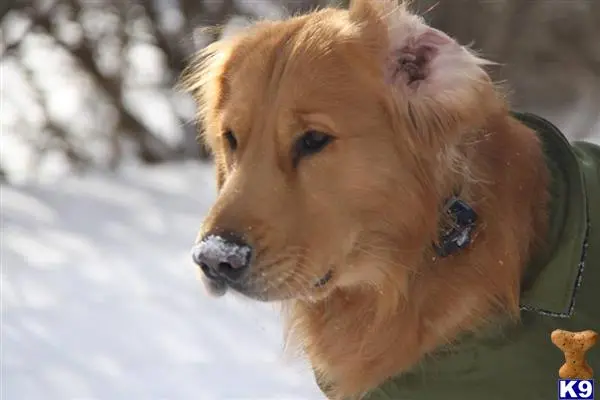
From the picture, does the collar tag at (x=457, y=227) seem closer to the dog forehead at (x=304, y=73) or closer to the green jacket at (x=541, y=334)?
the green jacket at (x=541, y=334)

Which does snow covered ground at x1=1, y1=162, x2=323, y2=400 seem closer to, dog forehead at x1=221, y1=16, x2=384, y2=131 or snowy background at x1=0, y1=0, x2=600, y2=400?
snowy background at x1=0, y1=0, x2=600, y2=400

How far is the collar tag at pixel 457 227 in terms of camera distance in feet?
7.73

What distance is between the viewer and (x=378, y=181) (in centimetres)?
230

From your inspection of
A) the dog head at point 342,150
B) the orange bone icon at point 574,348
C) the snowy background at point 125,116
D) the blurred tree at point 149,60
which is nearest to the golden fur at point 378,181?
the dog head at point 342,150

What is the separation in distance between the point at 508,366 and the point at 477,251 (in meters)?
0.30

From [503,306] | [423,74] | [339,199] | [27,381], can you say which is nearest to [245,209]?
[339,199]

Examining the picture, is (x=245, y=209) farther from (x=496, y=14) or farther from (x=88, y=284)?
(x=496, y=14)

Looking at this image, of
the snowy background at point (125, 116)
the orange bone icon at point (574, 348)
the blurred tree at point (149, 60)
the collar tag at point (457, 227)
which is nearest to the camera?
the orange bone icon at point (574, 348)

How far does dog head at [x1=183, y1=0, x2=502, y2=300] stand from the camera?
2.20 metres

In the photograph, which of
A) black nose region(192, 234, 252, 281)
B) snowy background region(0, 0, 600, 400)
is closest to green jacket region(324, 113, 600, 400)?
black nose region(192, 234, 252, 281)

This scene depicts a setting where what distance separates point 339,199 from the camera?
227 centimetres

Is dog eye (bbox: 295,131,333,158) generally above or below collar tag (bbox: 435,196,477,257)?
above

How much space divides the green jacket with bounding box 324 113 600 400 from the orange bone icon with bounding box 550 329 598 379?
0.07 m

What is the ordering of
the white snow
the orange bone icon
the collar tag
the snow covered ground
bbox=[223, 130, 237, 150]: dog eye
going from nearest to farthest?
the white snow, the orange bone icon, the collar tag, bbox=[223, 130, 237, 150]: dog eye, the snow covered ground
